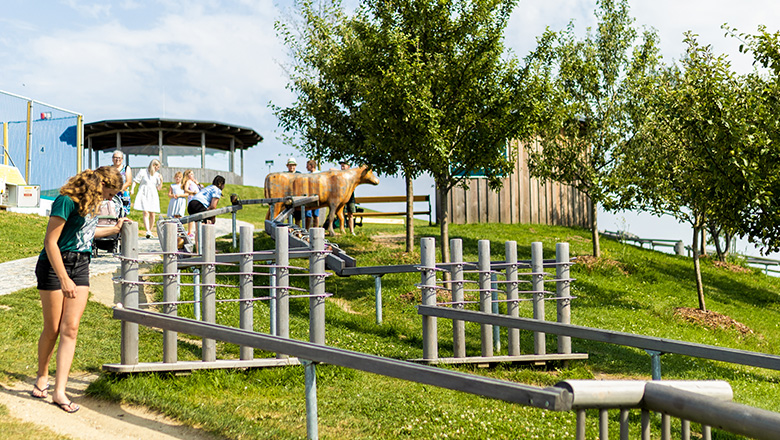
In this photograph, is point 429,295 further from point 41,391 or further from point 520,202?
point 520,202

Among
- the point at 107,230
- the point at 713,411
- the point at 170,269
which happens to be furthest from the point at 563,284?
the point at 713,411

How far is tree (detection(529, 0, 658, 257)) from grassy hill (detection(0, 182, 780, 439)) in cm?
301

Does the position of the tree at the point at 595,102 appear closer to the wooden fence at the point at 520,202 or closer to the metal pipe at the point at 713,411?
the wooden fence at the point at 520,202

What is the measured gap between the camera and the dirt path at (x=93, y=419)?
201 inches

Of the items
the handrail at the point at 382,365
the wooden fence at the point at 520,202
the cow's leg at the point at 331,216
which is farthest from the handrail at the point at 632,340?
the wooden fence at the point at 520,202

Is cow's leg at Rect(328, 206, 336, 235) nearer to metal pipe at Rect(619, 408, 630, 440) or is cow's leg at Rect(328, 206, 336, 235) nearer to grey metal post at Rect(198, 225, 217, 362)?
grey metal post at Rect(198, 225, 217, 362)

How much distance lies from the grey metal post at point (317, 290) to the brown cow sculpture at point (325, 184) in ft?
32.7

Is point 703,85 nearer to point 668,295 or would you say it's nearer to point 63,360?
point 668,295

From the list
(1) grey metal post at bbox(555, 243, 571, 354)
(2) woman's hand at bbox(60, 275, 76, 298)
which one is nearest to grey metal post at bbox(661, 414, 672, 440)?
(2) woman's hand at bbox(60, 275, 76, 298)

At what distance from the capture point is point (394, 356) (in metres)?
8.87

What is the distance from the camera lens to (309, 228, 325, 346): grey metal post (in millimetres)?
7551

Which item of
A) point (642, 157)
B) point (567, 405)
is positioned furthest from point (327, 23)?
point (567, 405)

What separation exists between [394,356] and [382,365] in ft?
15.3

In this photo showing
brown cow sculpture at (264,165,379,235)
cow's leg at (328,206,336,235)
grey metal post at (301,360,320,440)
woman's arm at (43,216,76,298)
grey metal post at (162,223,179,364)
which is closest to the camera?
grey metal post at (301,360,320,440)
